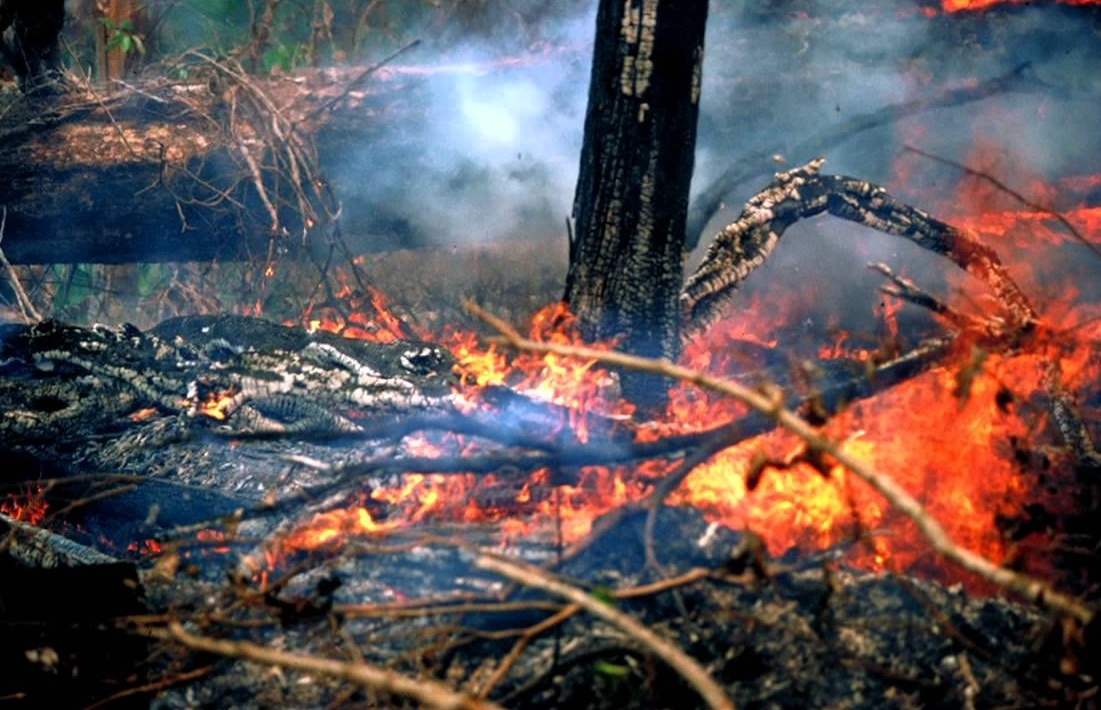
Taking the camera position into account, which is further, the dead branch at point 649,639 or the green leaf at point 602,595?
the green leaf at point 602,595

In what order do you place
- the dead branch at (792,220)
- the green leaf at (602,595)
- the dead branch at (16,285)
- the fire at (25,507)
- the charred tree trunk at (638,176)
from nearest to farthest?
1. the green leaf at (602,595)
2. the charred tree trunk at (638,176)
3. the fire at (25,507)
4. the dead branch at (792,220)
5. the dead branch at (16,285)

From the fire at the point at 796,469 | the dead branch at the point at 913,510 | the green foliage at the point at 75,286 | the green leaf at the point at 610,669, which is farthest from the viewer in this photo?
the green foliage at the point at 75,286

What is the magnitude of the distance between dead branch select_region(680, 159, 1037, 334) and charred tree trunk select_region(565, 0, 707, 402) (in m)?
0.39

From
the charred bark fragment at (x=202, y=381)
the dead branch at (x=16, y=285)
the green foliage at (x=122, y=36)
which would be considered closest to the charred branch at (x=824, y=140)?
the charred bark fragment at (x=202, y=381)

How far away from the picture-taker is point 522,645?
8.27 ft

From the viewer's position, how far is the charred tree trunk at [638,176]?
4.02m

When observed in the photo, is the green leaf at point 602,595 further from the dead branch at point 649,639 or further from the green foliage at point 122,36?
the green foliage at point 122,36

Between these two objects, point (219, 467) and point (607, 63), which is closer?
point (607, 63)

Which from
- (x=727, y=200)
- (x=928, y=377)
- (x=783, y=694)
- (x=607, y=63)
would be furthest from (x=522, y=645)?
(x=727, y=200)

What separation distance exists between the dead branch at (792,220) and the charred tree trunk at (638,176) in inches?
15.3

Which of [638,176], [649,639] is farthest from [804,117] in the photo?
[649,639]

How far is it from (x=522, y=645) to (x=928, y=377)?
2.98 m

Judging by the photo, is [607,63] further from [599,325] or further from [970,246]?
[970,246]

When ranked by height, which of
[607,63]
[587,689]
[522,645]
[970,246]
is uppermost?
[607,63]
